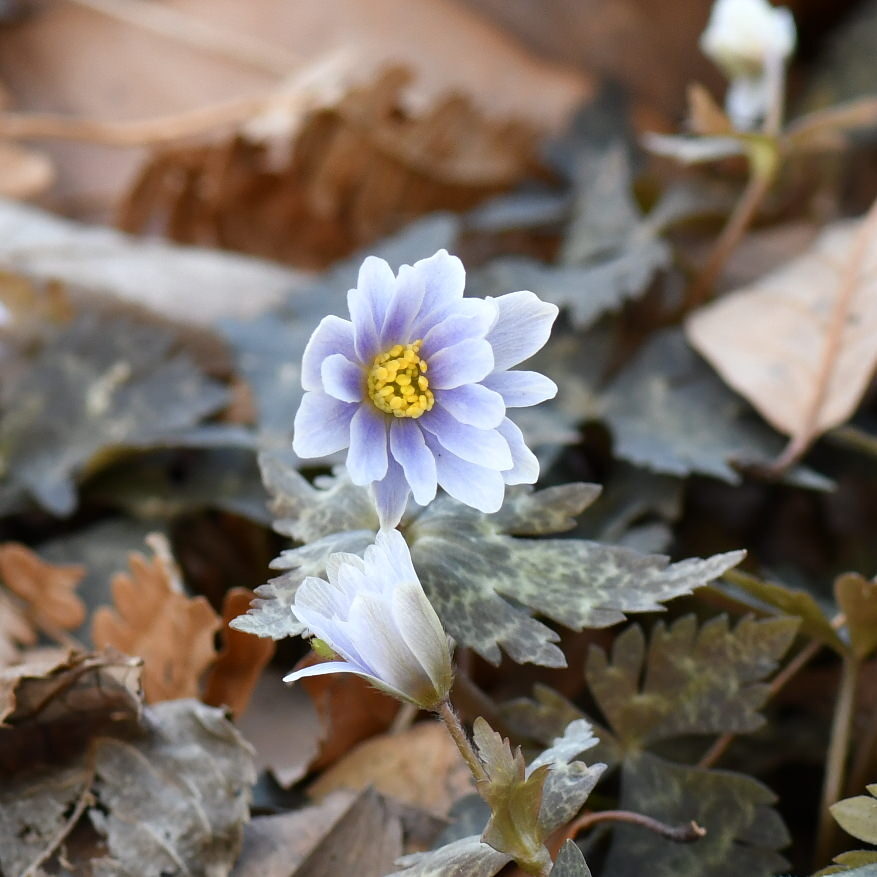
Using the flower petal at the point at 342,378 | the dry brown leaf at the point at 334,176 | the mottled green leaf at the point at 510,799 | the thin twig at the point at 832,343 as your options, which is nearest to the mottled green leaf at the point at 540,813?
the mottled green leaf at the point at 510,799

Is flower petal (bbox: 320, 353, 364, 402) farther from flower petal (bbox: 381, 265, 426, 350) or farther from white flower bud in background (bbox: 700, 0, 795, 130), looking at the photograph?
white flower bud in background (bbox: 700, 0, 795, 130)

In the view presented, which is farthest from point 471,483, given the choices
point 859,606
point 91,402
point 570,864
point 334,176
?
point 334,176

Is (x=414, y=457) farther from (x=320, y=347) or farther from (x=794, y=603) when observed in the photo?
(x=794, y=603)

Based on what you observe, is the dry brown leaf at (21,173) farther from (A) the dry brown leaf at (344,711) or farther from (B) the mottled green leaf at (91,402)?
(A) the dry brown leaf at (344,711)

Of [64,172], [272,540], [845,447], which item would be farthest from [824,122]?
[64,172]

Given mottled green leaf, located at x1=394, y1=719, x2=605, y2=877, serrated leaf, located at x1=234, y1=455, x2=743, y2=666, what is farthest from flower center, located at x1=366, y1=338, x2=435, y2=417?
mottled green leaf, located at x1=394, y1=719, x2=605, y2=877
